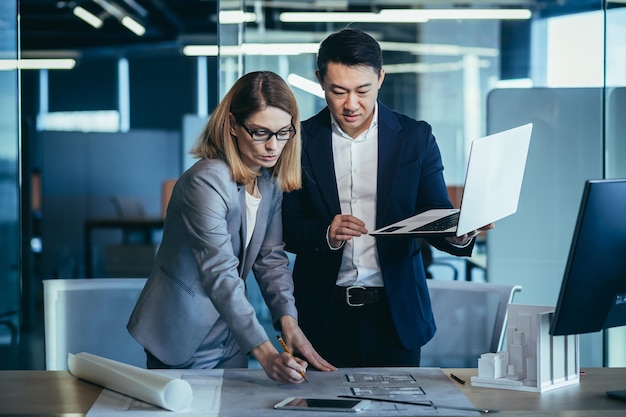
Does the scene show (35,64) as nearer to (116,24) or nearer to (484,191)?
(116,24)

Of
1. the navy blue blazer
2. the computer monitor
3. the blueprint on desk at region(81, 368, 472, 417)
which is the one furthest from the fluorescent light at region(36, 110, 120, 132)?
the computer monitor

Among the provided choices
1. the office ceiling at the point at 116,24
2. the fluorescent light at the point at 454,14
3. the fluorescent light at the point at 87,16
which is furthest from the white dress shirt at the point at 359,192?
the fluorescent light at the point at 454,14

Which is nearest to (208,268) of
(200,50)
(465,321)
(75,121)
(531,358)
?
(531,358)

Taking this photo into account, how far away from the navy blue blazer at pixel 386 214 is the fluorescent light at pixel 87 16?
7.54 ft

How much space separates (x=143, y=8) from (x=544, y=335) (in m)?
3.38

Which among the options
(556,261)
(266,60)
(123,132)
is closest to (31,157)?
(123,132)

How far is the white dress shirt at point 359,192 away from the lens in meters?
2.66

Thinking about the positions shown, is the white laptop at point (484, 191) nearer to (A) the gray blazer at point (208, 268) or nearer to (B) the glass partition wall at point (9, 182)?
(A) the gray blazer at point (208, 268)

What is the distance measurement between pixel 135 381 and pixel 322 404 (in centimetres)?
43

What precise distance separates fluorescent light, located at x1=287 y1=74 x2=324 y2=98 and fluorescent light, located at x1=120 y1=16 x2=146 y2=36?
0.88 metres

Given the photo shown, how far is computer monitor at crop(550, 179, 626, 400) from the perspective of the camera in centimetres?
197

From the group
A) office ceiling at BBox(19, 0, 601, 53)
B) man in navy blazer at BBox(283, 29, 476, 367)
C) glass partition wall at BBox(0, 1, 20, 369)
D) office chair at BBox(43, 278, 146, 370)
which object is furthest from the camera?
office ceiling at BBox(19, 0, 601, 53)

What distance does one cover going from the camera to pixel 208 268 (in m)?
2.21

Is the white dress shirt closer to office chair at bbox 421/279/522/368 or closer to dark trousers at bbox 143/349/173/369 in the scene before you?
office chair at bbox 421/279/522/368
